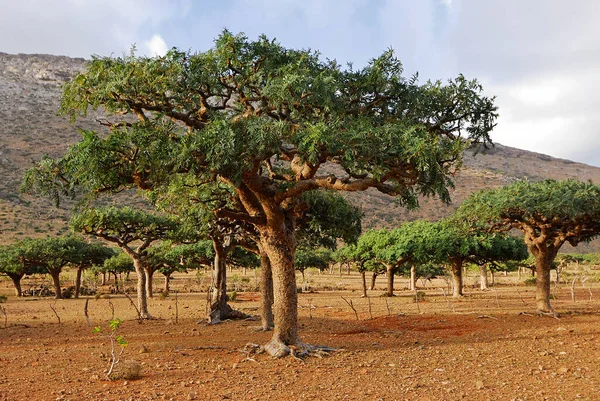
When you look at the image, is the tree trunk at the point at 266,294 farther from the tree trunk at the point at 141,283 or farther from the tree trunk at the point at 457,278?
the tree trunk at the point at 457,278

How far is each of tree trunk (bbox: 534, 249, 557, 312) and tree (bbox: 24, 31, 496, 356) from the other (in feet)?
32.4

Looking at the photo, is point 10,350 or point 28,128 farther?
point 28,128

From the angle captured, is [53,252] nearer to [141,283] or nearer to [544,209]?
[141,283]

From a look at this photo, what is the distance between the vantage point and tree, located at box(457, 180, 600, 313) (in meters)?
16.6

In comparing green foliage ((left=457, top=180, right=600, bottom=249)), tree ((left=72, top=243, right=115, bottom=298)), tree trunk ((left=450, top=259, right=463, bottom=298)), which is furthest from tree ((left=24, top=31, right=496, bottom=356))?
tree ((left=72, top=243, right=115, bottom=298))

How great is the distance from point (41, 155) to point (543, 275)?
7021cm

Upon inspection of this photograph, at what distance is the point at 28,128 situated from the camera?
8531cm

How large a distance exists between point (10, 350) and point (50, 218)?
2300 inches

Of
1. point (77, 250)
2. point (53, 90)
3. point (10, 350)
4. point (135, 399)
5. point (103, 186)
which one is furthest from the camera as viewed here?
point (53, 90)

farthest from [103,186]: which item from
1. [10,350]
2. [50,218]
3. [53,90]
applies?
[53,90]

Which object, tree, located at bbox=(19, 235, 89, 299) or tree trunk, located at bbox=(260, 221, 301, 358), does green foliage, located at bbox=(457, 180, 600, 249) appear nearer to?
tree trunk, located at bbox=(260, 221, 301, 358)

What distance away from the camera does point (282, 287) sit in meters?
11.8

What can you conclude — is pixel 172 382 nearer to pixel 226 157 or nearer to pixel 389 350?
pixel 226 157

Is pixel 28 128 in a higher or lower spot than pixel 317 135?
higher
